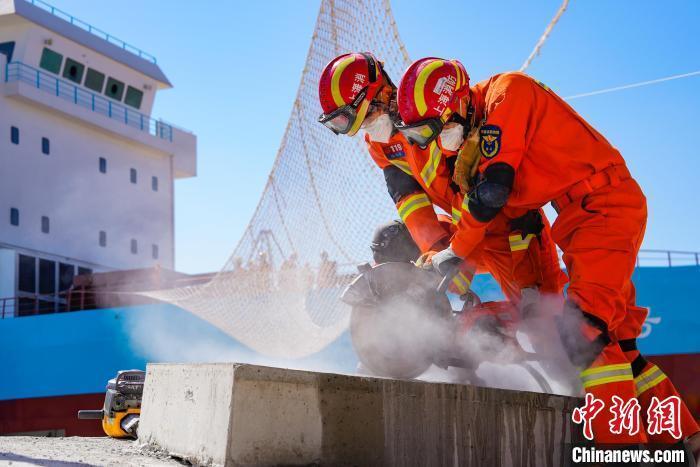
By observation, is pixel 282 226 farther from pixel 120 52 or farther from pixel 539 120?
pixel 120 52

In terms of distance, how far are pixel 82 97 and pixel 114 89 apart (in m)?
1.35

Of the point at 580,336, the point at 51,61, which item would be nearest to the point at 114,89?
the point at 51,61

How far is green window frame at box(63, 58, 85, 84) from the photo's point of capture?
816 inches

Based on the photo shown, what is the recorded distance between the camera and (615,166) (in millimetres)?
3078

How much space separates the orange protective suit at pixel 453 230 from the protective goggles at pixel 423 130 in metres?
0.32

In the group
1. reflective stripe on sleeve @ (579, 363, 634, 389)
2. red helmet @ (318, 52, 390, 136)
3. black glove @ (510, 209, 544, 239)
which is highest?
red helmet @ (318, 52, 390, 136)

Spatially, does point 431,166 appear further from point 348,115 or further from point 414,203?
point 348,115

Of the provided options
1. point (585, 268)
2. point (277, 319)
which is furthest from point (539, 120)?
point (277, 319)

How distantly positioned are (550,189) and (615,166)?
10.4 inches

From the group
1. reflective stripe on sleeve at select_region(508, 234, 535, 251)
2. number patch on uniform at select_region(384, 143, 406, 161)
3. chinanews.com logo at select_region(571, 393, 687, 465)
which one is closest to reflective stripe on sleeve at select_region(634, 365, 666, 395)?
chinanews.com logo at select_region(571, 393, 687, 465)

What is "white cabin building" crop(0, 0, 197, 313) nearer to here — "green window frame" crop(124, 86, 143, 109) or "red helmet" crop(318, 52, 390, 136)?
"green window frame" crop(124, 86, 143, 109)

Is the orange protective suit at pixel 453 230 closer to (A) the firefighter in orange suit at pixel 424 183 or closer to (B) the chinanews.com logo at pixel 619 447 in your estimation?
(A) the firefighter in orange suit at pixel 424 183

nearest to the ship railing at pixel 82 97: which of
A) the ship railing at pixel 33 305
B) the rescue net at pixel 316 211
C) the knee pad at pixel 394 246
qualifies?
the ship railing at pixel 33 305

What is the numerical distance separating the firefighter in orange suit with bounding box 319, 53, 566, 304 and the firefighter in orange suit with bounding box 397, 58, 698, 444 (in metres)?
0.20
